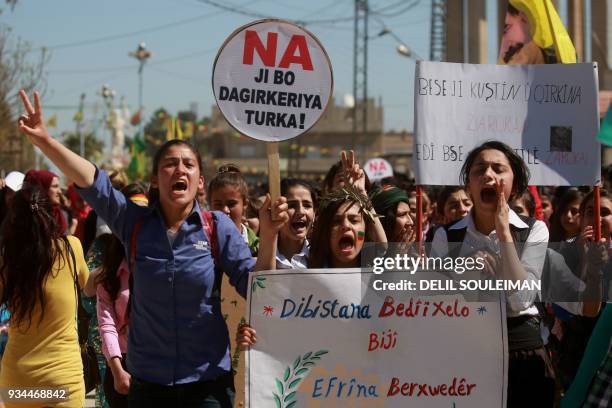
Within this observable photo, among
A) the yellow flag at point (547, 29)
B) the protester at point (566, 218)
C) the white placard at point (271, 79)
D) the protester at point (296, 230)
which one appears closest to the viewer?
the white placard at point (271, 79)

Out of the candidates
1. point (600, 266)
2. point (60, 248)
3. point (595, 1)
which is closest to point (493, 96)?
point (600, 266)

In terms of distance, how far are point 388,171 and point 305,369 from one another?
15989mm

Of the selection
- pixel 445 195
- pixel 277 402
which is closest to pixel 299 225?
pixel 277 402

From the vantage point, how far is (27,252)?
486 cm

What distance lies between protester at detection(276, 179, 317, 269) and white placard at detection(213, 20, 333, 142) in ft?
4.46

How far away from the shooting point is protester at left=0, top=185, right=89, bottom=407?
482 centimetres

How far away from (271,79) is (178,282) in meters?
0.96

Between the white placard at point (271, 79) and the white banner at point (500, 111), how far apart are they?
4.90 feet

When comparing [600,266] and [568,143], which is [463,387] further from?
[568,143]

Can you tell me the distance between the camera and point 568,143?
5.87 meters

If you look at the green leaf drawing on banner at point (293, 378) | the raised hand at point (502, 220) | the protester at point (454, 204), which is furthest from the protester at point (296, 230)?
the protester at point (454, 204)

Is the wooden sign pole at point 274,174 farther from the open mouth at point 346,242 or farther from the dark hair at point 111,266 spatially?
the dark hair at point 111,266

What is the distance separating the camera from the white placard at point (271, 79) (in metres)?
4.33

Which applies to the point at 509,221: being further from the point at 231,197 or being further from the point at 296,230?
the point at 231,197
